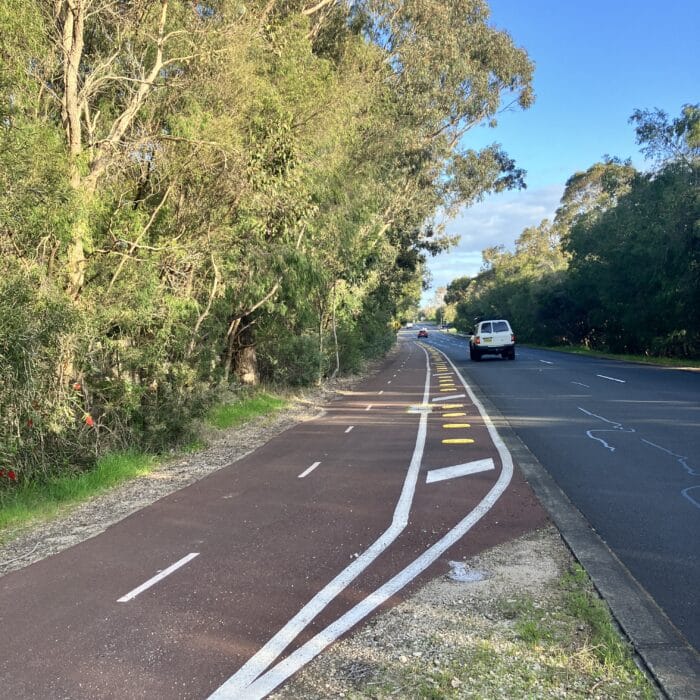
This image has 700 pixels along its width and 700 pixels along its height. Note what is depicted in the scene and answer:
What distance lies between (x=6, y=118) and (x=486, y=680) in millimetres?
8664

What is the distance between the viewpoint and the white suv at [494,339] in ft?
117

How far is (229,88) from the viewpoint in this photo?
11656 millimetres

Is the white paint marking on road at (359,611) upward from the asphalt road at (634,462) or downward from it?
downward

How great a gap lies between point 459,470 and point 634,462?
247cm

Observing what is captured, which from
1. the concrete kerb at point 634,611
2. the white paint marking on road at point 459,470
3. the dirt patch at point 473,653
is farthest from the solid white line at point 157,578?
the white paint marking on road at point 459,470

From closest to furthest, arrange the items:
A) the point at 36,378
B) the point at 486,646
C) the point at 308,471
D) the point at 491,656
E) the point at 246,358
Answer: the point at 491,656, the point at 486,646, the point at 36,378, the point at 308,471, the point at 246,358

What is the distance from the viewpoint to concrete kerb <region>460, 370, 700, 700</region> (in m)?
3.75

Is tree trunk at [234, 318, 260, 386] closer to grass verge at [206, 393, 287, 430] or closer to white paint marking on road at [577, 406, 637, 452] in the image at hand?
grass verge at [206, 393, 287, 430]

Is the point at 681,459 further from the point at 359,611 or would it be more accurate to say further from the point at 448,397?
the point at 448,397

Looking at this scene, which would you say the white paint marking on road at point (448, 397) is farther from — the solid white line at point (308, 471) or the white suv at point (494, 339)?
the white suv at point (494, 339)

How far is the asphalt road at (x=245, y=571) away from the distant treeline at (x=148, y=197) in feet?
7.40

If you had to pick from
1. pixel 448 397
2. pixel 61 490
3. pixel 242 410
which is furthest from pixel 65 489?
pixel 448 397

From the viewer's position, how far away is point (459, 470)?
377 inches

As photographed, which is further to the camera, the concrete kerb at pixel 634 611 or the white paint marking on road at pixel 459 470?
A: the white paint marking on road at pixel 459 470
